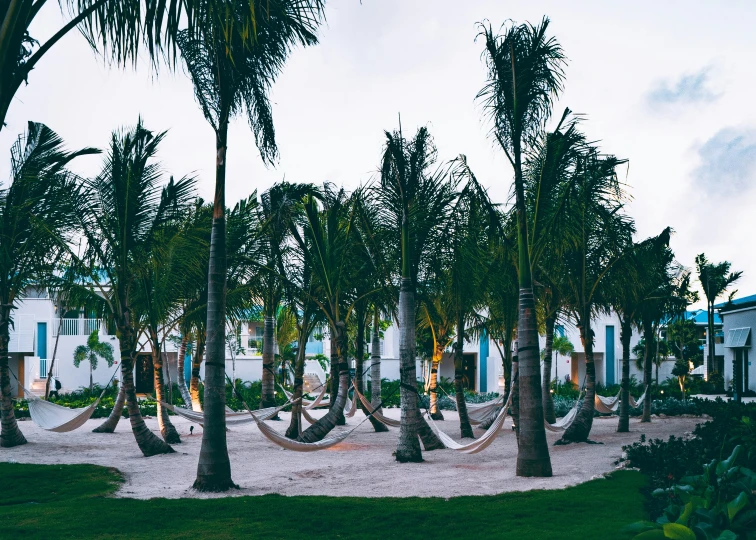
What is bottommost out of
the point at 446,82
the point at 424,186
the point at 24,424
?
the point at 24,424

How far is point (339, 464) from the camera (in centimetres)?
1181

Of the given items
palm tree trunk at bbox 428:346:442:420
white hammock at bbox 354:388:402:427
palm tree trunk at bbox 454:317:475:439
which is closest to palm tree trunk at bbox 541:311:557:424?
palm tree trunk at bbox 454:317:475:439

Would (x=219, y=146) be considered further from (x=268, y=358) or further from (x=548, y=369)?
(x=548, y=369)

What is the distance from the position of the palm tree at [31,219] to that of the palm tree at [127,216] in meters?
0.40

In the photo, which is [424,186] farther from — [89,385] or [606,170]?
[89,385]

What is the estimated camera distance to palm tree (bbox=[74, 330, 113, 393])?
31984 mm

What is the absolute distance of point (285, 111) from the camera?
9.91 meters

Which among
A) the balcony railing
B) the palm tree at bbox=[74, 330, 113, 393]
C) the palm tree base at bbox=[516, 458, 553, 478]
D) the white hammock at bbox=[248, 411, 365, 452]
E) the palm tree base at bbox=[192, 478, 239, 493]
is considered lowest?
the palm tree base at bbox=[192, 478, 239, 493]

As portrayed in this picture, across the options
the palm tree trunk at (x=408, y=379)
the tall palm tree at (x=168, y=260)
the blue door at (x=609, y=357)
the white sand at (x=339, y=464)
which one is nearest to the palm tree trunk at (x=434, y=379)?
the white sand at (x=339, y=464)

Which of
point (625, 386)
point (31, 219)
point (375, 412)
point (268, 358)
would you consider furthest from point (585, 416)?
point (31, 219)

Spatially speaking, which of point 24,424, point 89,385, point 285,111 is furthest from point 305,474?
point 89,385

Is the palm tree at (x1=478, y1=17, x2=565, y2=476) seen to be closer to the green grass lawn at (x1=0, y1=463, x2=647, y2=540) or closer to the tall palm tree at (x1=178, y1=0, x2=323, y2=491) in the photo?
the green grass lawn at (x1=0, y1=463, x2=647, y2=540)

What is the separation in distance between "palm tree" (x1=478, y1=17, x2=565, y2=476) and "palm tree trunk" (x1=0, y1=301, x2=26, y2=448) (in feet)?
29.5

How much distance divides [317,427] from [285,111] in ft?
18.8
